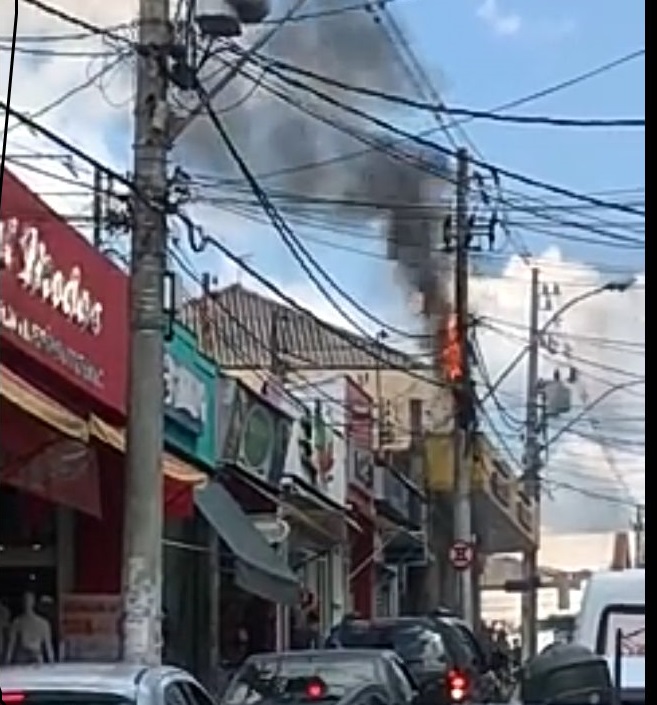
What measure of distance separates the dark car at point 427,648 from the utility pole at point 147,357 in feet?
5.99

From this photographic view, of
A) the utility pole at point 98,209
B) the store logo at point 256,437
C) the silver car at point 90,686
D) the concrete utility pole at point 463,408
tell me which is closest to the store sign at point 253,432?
the store logo at point 256,437

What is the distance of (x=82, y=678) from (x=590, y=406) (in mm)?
1777

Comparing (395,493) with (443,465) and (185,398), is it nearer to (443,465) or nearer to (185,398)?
(443,465)

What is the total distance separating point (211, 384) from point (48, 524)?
88.1 inches

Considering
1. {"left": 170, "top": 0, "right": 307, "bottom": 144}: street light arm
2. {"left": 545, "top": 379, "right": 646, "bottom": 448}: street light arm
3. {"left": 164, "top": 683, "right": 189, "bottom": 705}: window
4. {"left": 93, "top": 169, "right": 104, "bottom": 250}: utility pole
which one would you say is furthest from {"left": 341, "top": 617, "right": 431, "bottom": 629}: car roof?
{"left": 164, "top": 683, "right": 189, "bottom": 705}: window

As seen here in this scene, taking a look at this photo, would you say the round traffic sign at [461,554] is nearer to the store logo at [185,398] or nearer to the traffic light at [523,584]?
the traffic light at [523,584]

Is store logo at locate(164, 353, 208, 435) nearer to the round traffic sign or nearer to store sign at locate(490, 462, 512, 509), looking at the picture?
the round traffic sign

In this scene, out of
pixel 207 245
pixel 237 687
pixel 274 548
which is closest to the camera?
pixel 237 687

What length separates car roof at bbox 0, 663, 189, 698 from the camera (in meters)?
6.27

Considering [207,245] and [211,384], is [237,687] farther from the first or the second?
[211,384]

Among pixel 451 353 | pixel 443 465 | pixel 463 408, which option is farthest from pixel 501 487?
pixel 443 465

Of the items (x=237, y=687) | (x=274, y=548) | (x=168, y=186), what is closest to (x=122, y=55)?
(x=168, y=186)

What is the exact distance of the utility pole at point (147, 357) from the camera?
9195mm

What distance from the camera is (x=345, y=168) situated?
8.76m
